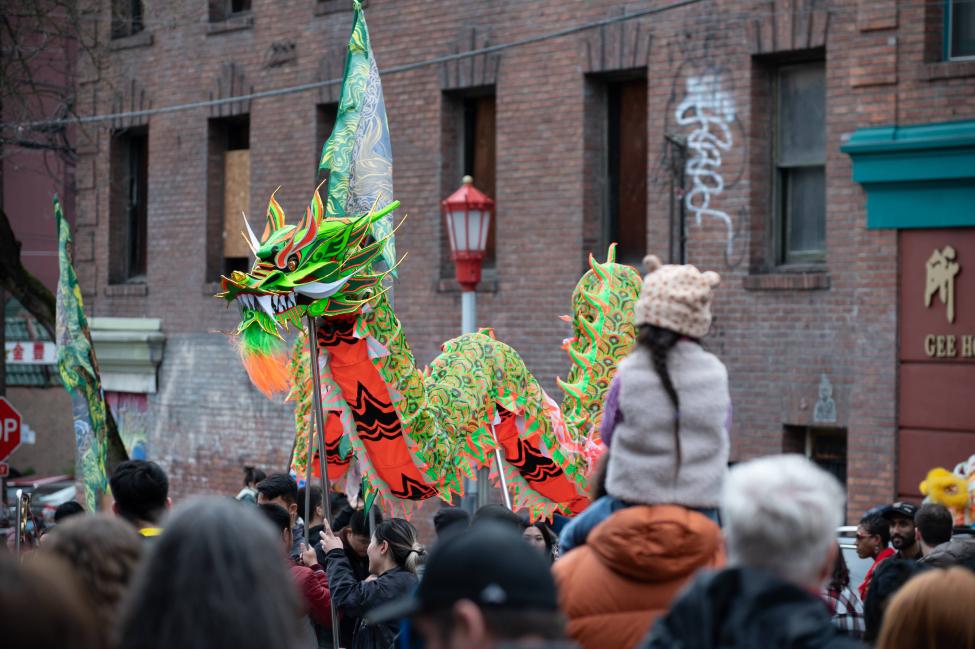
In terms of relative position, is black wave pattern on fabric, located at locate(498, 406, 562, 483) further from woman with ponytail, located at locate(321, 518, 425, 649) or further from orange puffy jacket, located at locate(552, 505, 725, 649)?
orange puffy jacket, located at locate(552, 505, 725, 649)

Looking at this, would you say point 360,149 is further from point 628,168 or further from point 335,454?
point 628,168

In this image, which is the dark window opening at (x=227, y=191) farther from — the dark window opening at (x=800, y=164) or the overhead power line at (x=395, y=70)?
the dark window opening at (x=800, y=164)

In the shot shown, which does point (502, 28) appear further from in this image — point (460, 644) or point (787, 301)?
point (460, 644)

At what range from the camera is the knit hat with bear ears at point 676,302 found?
4477mm

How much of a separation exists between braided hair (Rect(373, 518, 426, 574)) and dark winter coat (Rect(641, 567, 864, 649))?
351cm

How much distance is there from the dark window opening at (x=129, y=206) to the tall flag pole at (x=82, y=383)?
975 cm

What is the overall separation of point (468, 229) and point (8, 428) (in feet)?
17.3

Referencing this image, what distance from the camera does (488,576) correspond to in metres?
2.92

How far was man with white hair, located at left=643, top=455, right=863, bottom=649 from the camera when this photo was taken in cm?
317

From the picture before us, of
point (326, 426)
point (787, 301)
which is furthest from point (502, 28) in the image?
point (326, 426)

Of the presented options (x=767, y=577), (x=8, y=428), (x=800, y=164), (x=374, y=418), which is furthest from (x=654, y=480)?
(x=8, y=428)

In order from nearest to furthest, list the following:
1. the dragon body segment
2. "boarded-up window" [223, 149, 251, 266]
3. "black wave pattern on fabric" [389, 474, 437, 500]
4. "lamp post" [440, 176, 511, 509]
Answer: the dragon body segment → "black wave pattern on fabric" [389, 474, 437, 500] → "lamp post" [440, 176, 511, 509] → "boarded-up window" [223, 149, 251, 266]

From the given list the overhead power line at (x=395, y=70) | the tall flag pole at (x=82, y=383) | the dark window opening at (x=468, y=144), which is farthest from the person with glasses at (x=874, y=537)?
the dark window opening at (x=468, y=144)

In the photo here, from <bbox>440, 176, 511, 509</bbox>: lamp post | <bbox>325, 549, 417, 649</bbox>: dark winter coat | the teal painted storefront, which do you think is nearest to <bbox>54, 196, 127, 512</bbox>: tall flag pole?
<bbox>440, 176, 511, 509</bbox>: lamp post
